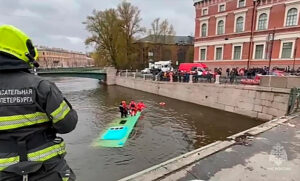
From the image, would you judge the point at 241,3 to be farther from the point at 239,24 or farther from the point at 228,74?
the point at 228,74

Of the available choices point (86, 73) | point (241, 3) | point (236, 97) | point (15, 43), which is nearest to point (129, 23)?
point (86, 73)

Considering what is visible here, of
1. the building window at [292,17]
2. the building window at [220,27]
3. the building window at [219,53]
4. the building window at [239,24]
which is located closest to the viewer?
the building window at [292,17]

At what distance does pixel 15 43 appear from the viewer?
1.55m

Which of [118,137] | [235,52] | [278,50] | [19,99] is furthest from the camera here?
[235,52]

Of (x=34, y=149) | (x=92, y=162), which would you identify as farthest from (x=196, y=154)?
(x=92, y=162)

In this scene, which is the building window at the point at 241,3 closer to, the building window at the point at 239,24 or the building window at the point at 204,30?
the building window at the point at 239,24

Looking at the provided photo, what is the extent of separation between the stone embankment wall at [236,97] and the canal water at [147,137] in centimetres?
72

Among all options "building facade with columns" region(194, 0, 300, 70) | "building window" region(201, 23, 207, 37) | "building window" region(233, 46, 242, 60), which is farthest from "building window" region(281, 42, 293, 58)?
"building window" region(201, 23, 207, 37)

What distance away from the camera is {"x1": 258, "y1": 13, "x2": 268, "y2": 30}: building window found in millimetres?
26092

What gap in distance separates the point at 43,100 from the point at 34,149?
41 cm

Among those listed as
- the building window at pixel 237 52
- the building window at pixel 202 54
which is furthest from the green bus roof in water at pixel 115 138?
the building window at pixel 202 54

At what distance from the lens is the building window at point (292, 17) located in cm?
2355

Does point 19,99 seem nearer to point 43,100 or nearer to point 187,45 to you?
point 43,100

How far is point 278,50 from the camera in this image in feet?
82.2
